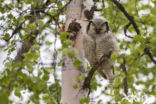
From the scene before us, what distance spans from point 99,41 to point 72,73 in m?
0.64

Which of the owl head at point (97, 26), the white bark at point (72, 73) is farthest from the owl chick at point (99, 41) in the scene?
the white bark at point (72, 73)

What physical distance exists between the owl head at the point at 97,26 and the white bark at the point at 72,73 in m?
0.10

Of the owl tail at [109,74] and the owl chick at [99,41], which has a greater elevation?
the owl chick at [99,41]

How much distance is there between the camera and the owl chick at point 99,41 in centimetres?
284

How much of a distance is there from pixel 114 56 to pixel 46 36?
133 inches

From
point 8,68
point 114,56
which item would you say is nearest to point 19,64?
point 8,68

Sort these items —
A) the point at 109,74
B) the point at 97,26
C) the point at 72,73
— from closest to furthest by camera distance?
1. the point at 72,73
2. the point at 97,26
3. the point at 109,74

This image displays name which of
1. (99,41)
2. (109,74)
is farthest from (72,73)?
(109,74)

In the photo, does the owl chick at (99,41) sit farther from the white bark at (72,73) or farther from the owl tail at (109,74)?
the white bark at (72,73)

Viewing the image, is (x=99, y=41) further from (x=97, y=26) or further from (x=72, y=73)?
(x=72, y=73)

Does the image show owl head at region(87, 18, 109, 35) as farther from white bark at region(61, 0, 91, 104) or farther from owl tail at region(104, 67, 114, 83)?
owl tail at region(104, 67, 114, 83)

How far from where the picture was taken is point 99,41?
9.41ft

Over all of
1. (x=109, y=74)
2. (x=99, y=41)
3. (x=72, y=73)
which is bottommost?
(x=72, y=73)

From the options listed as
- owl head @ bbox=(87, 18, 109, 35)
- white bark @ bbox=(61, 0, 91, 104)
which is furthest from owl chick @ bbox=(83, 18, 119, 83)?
white bark @ bbox=(61, 0, 91, 104)
